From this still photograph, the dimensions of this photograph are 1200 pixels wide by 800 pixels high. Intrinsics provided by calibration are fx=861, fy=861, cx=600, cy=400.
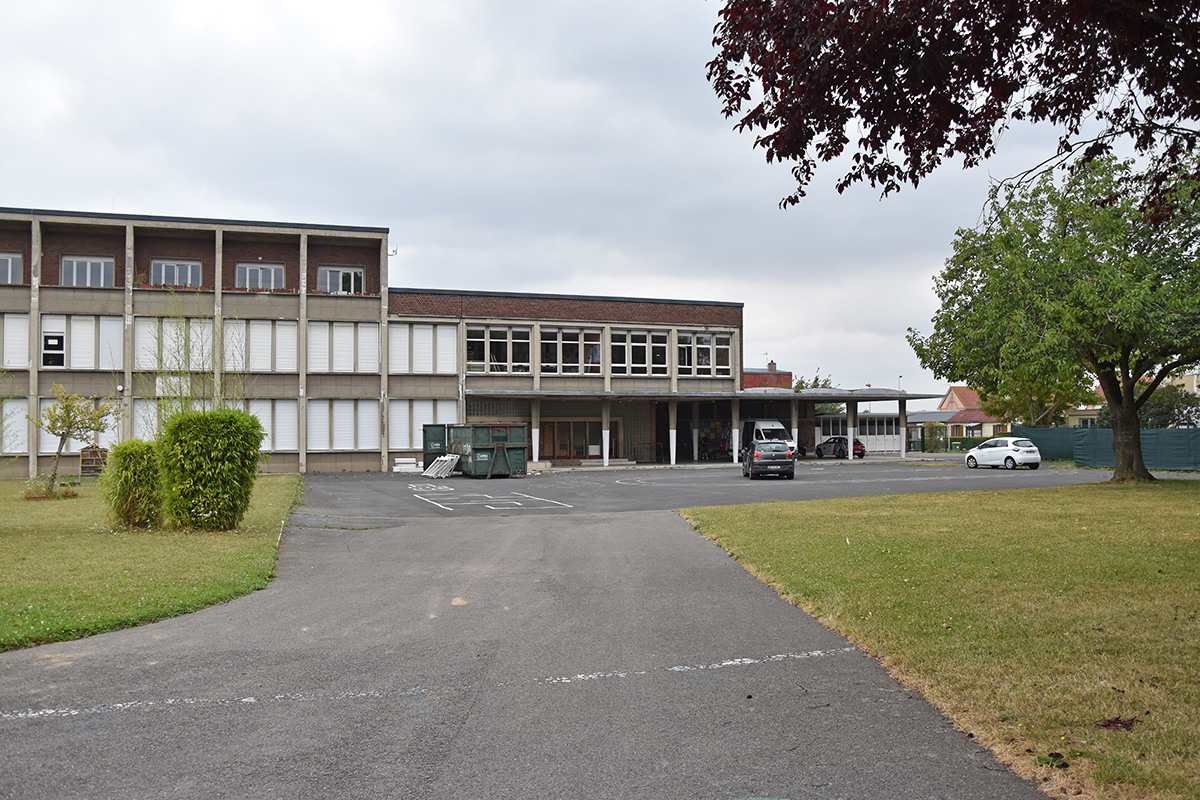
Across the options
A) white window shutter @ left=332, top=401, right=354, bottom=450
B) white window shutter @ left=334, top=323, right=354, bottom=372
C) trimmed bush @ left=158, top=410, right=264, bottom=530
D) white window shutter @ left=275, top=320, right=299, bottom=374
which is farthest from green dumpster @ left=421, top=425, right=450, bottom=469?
trimmed bush @ left=158, top=410, right=264, bottom=530

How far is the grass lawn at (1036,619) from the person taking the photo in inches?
181

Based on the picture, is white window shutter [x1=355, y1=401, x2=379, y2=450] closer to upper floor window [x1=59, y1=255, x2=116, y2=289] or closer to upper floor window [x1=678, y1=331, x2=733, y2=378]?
upper floor window [x1=59, y1=255, x2=116, y2=289]

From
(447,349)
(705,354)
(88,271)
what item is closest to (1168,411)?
(705,354)

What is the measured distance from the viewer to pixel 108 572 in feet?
32.8

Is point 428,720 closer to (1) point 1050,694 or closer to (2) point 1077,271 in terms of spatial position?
(1) point 1050,694

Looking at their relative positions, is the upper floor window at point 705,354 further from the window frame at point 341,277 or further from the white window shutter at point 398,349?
the window frame at point 341,277

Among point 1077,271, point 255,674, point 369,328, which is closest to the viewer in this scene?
point 255,674

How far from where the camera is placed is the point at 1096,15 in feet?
21.9

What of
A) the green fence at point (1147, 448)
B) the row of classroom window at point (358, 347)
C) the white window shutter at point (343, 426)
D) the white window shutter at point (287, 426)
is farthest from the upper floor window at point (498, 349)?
the green fence at point (1147, 448)

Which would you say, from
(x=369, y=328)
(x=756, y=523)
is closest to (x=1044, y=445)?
(x=369, y=328)

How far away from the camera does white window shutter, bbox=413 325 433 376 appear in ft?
143

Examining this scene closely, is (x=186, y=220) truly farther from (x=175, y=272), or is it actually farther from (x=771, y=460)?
(x=771, y=460)

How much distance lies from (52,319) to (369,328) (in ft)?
45.2

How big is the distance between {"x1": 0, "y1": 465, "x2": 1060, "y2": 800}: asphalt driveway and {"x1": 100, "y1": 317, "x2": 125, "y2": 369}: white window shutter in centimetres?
3505
